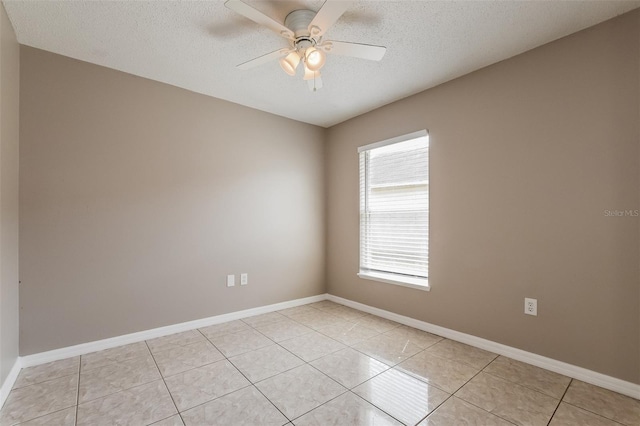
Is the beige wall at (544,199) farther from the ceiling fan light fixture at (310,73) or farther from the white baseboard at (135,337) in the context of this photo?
the white baseboard at (135,337)

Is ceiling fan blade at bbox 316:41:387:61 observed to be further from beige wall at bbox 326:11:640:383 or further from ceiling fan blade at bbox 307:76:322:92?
beige wall at bbox 326:11:640:383

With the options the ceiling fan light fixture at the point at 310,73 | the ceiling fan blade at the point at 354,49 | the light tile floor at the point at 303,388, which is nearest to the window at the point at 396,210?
the light tile floor at the point at 303,388

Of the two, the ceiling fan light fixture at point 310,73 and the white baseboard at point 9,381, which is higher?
the ceiling fan light fixture at point 310,73

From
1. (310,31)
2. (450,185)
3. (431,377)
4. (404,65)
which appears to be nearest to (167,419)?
(431,377)

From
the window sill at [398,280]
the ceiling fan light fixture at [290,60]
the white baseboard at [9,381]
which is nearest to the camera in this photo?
the white baseboard at [9,381]

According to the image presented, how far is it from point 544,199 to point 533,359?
1.26m

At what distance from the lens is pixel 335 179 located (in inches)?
165

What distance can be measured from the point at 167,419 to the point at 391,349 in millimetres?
1777

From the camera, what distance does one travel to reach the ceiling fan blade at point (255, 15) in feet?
5.19

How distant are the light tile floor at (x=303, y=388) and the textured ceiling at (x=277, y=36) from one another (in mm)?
2510

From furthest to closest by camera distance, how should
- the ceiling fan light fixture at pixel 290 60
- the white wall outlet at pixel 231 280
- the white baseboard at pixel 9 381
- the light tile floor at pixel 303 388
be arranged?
the white wall outlet at pixel 231 280, the ceiling fan light fixture at pixel 290 60, the white baseboard at pixel 9 381, the light tile floor at pixel 303 388

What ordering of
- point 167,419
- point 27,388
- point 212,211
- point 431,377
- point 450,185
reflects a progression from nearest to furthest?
point 167,419 → point 27,388 → point 431,377 → point 450,185 → point 212,211

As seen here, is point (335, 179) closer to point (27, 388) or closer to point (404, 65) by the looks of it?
point (404, 65)

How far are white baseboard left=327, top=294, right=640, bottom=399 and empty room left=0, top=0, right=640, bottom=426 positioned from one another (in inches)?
0.5
